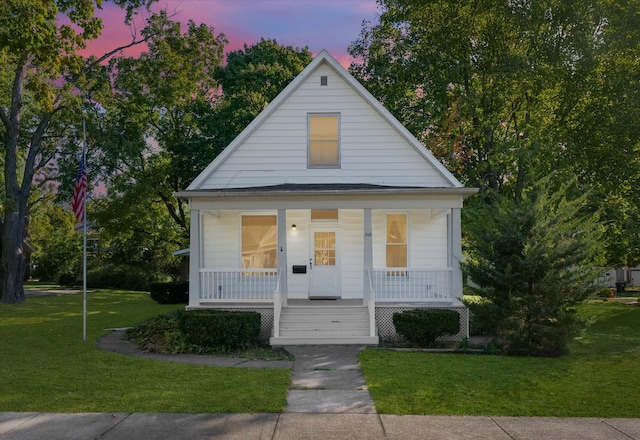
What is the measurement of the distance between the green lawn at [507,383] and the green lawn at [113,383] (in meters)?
1.84

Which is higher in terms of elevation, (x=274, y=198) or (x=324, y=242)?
(x=274, y=198)

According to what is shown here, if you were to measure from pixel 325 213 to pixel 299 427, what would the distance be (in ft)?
34.1

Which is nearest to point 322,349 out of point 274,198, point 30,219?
point 274,198

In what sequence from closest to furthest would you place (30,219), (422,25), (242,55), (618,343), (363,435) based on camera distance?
(363,435) → (618,343) → (422,25) → (242,55) → (30,219)

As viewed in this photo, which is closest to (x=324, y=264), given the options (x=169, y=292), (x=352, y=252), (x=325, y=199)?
(x=352, y=252)

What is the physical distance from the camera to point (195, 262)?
14.5 metres

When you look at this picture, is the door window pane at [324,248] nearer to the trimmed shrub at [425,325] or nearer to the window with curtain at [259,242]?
the window with curtain at [259,242]

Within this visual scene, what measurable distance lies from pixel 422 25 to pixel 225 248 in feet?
39.5

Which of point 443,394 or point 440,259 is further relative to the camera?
point 440,259

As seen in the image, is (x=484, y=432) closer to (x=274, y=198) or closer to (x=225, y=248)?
(x=274, y=198)

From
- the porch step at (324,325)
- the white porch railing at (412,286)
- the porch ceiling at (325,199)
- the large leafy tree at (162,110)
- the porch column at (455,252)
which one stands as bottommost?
the porch step at (324,325)

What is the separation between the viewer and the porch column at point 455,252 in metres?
14.2

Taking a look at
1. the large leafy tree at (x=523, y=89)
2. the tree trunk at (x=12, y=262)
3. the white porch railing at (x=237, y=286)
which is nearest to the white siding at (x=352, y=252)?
the white porch railing at (x=237, y=286)

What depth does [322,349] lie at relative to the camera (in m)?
12.5
